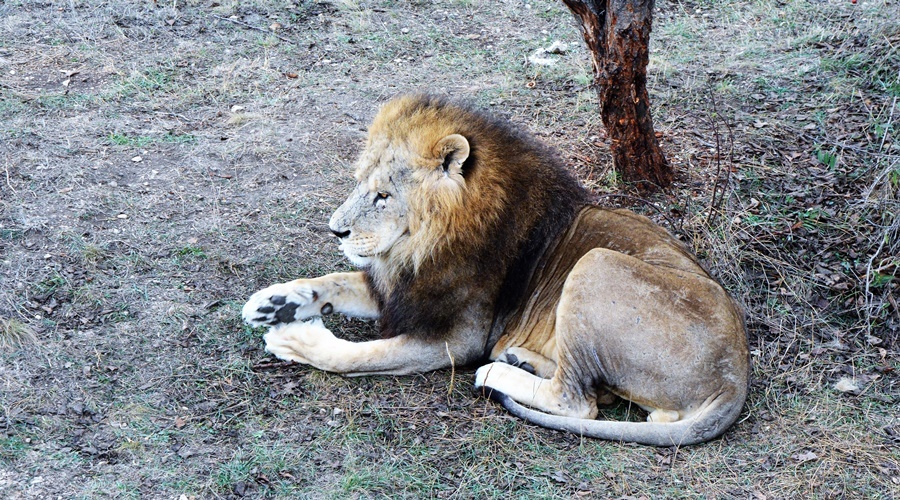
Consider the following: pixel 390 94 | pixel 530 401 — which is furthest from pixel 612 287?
pixel 390 94

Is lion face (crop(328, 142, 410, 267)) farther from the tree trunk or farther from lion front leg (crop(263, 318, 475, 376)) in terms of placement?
the tree trunk

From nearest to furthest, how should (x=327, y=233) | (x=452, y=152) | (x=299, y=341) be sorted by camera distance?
(x=452, y=152) < (x=299, y=341) < (x=327, y=233)

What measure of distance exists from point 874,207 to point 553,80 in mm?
3055

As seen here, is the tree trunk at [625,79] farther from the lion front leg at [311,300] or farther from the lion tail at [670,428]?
the lion tail at [670,428]

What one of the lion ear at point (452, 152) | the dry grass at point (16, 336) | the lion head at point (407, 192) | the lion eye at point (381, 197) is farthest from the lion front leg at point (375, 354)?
the dry grass at point (16, 336)

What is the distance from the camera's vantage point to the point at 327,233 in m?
5.72

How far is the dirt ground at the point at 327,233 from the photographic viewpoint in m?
3.94

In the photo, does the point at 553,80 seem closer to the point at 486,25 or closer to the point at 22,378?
the point at 486,25

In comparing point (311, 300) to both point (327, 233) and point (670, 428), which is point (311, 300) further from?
point (670, 428)

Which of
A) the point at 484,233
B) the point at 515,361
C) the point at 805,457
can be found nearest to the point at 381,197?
the point at 484,233

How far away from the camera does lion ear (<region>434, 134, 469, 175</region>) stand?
4203 millimetres

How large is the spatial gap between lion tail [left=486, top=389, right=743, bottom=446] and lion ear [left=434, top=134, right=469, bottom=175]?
4.49ft

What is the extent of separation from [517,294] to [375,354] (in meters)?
0.82

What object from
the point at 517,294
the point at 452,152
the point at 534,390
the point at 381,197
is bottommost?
the point at 534,390
